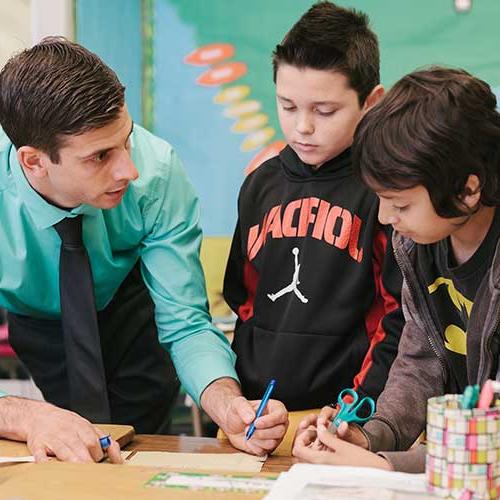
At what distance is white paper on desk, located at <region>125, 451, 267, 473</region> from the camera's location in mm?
1401

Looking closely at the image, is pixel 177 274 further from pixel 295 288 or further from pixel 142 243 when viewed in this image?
pixel 295 288

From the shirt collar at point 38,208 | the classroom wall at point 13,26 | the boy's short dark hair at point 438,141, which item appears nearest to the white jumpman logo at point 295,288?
the shirt collar at point 38,208

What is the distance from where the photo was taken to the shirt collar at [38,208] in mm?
1837

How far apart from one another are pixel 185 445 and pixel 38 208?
0.59 metres

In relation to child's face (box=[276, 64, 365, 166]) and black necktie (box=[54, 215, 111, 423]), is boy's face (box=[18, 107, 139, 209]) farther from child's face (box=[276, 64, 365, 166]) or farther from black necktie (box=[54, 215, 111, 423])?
child's face (box=[276, 64, 365, 166])

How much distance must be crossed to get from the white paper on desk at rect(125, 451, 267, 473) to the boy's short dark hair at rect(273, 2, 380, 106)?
734mm

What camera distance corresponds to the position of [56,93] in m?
1.67

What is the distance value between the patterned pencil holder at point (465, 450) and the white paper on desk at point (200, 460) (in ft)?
1.40

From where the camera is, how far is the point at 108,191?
5.74 ft

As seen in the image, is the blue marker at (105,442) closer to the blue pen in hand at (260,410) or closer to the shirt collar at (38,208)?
the blue pen in hand at (260,410)

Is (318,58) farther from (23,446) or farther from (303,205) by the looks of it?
(23,446)

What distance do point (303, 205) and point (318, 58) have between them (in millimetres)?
286

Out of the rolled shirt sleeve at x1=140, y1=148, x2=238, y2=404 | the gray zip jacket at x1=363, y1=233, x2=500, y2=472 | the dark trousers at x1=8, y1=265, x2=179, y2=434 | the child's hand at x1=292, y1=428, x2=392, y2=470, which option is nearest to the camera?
the child's hand at x1=292, y1=428, x2=392, y2=470

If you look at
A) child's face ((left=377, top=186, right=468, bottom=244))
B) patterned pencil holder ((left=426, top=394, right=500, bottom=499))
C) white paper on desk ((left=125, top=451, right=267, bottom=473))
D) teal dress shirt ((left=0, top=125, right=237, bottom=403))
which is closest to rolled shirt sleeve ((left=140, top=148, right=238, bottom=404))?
teal dress shirt ((left=0, top=125, right=237, bottom=403))
